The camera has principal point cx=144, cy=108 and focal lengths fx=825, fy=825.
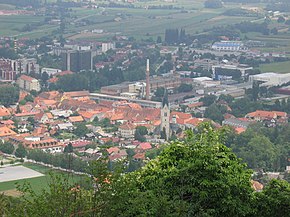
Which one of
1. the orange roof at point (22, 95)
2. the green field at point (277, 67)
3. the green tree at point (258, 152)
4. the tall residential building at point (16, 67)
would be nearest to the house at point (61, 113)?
the orange roof at point (22, 95)

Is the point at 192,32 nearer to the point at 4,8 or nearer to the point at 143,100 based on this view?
the point at 4,8

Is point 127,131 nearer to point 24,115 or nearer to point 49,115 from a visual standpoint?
point 49,115

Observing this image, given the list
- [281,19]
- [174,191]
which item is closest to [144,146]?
[174,191]

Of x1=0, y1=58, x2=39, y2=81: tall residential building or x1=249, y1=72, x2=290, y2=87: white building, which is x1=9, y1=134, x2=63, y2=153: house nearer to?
x1=0, y1=58, x2=39, y2=81: tall residential building

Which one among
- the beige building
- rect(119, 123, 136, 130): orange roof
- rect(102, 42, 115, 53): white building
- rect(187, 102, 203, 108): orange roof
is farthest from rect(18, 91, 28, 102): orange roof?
rect(102, 42, 115, 53): white building

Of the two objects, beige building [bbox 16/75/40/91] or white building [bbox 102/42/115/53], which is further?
white building [bbox 102/42/115/53]

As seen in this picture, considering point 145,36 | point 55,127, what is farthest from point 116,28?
point 55,127
